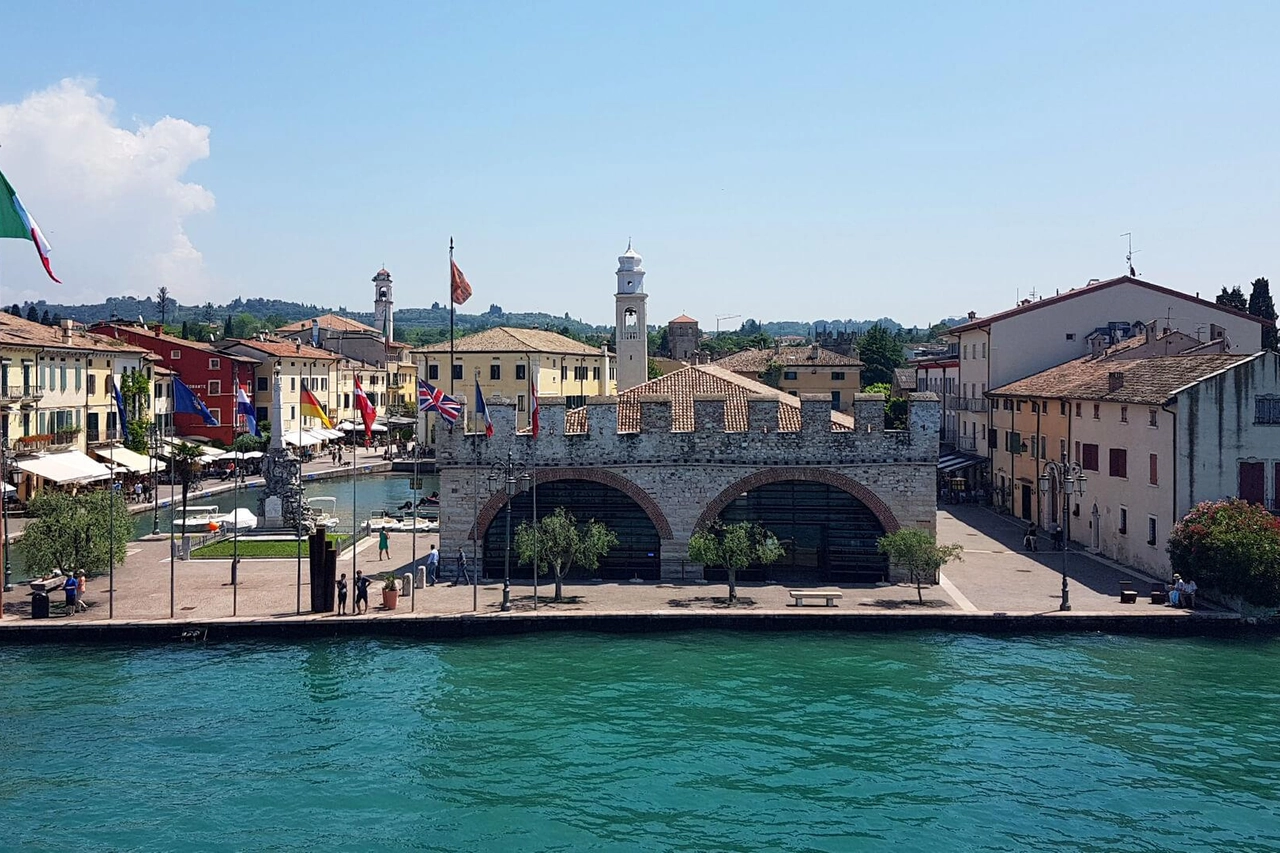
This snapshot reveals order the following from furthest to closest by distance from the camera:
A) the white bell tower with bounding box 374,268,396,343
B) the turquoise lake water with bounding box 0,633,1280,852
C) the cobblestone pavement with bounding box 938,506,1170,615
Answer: the white bell tower with bounding box 374,268,396,343 < the cobblestone pavement with bounding box 938,506,1170,615 < the turquoise lake water with bounding box 0,633,1280,852

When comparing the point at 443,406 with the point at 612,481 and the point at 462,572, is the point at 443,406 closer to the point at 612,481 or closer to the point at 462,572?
the point at 462,572

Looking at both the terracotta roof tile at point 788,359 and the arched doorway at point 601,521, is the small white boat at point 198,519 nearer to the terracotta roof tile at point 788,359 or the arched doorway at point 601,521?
the arched doorway at point 601,521

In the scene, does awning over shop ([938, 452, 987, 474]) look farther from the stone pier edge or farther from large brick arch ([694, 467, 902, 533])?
the stone pier edge

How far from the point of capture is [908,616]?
31.8 m

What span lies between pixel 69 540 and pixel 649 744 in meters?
20.5

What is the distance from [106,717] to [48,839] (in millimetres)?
6140

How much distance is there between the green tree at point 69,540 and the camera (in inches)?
1323

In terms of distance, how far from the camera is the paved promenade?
32344 mm

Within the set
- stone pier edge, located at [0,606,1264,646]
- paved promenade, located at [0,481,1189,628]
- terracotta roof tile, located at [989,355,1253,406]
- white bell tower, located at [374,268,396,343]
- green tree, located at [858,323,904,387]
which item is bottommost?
stone pier edge, located at [0,606,1264,646]

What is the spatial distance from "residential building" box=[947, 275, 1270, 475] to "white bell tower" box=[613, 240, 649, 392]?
23248mm

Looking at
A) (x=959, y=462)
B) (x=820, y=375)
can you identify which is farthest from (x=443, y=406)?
(x=820, y=375)

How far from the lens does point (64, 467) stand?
5453 centimetres

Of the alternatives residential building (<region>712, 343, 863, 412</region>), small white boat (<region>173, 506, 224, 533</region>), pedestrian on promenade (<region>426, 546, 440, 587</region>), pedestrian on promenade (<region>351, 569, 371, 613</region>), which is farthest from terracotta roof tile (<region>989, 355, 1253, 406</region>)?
small white boat (<region>173, 506, 224, 533</region>)

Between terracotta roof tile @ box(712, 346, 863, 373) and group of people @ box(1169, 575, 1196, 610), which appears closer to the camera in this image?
group of people @ box(1169, 575, 1196, 610)
